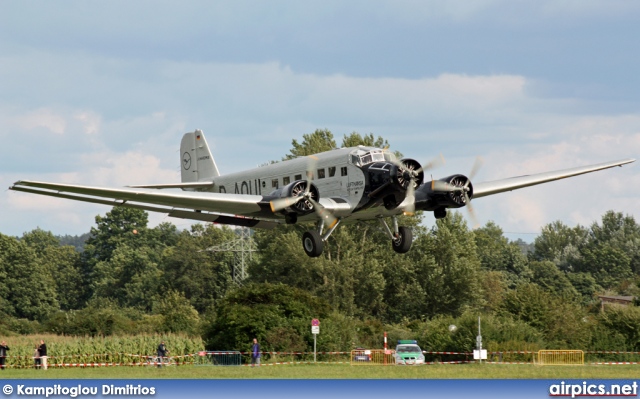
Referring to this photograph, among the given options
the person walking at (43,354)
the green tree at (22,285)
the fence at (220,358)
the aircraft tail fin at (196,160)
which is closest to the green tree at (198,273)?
the green tree at (22,285)

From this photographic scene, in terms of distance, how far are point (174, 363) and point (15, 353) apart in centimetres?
828

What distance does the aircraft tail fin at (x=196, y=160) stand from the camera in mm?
53281

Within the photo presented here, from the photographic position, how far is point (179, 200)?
38156 millimetres

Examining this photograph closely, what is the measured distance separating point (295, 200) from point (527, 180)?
12.3 metres

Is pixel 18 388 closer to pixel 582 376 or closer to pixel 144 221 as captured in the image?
pixel 582 376

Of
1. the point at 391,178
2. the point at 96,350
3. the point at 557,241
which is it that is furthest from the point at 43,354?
the point at 557,241

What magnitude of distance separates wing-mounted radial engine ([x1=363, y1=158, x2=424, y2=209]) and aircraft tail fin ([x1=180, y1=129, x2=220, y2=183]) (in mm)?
17180

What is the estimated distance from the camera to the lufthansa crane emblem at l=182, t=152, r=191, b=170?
55.4 metres

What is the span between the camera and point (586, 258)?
158m

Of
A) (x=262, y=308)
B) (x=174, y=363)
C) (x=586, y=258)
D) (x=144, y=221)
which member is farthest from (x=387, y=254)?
(x=144, y=221)

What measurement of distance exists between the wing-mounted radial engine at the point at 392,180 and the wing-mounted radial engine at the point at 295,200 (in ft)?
7.25

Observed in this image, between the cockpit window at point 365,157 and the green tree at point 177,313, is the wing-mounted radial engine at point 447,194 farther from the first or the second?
the green tree at point 177,313

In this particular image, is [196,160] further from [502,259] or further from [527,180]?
[502,259]

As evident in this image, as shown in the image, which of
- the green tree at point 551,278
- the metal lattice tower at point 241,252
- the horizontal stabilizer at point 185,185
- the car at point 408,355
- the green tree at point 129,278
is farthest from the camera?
the green tree at point 129,278
